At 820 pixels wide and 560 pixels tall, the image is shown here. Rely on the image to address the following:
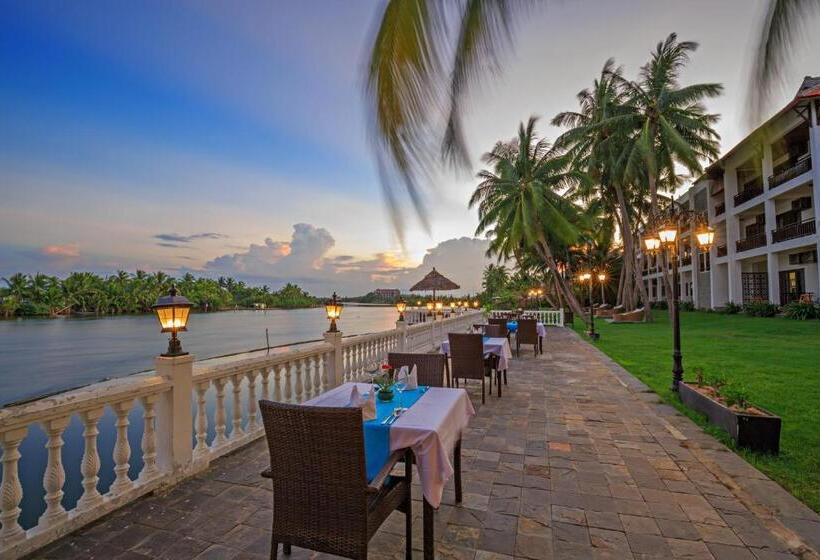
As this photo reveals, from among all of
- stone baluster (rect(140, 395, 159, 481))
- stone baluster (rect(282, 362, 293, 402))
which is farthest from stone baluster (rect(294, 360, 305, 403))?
stone baluster (rect(140, 395, 159, 481))

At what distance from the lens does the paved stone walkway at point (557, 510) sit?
2279 mm

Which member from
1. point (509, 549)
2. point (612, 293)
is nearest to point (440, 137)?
point (509, 549)

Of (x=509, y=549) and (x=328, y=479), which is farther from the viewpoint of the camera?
(x=509, y=549)

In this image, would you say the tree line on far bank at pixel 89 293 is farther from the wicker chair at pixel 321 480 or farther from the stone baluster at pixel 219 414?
the wicker chair at pixel 321 480

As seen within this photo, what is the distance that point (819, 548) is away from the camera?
→ 227 cm

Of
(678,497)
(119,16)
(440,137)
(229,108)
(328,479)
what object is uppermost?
(229,108)

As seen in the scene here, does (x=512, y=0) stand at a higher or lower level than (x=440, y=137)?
higher

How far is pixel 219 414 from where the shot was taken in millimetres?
3566

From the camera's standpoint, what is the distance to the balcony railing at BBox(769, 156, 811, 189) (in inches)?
674

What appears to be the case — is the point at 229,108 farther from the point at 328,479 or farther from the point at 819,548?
the point at 819,548

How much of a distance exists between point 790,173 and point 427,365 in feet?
78.3

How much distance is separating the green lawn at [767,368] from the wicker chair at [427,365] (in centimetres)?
294

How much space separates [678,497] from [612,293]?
39528 mm

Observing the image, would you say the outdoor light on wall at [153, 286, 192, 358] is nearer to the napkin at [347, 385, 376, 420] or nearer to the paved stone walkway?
the paved stone walkway
